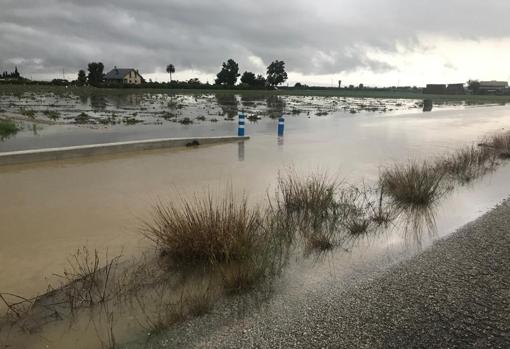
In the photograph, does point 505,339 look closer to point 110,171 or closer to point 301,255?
point 301,255

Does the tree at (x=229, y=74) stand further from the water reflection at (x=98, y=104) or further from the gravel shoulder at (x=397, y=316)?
the gravel shoulder at (x=397, y=316)

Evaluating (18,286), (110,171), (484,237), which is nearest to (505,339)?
(484,237)

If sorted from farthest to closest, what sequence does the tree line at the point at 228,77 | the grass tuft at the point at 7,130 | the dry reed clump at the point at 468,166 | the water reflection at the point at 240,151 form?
1. the tree line at the point at 228,77
2. the grass tuft at the point at 7,130
3. the water reflection at the point at 240,151
4. the dry reed clump at the point at 468,166

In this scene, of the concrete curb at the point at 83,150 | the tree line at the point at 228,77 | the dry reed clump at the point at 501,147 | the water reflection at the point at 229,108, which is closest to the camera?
the concrete curb at the point at 83,150

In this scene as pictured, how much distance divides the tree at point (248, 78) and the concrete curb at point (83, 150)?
84.4 metres

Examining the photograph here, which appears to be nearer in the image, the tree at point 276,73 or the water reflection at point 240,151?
the water reflection at point 240,151

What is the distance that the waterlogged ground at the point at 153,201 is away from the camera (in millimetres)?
4773

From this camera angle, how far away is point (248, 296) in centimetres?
422

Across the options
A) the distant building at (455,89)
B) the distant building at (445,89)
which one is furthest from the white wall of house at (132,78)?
the distant building at (455,89)

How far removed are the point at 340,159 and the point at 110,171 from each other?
24.5 feet

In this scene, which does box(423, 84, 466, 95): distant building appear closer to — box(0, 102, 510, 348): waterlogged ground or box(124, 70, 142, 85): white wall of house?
box(124, 70, 142, 85): white wall of house

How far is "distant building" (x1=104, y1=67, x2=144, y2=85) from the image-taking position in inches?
3981

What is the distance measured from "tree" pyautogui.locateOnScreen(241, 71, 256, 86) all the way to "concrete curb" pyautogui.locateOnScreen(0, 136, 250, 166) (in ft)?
277

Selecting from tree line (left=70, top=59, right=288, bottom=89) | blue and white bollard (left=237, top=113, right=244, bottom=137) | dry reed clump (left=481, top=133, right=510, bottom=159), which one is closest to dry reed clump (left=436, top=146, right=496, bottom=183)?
dry reed clump (left=481, top=133, right=510, bottom=159)
